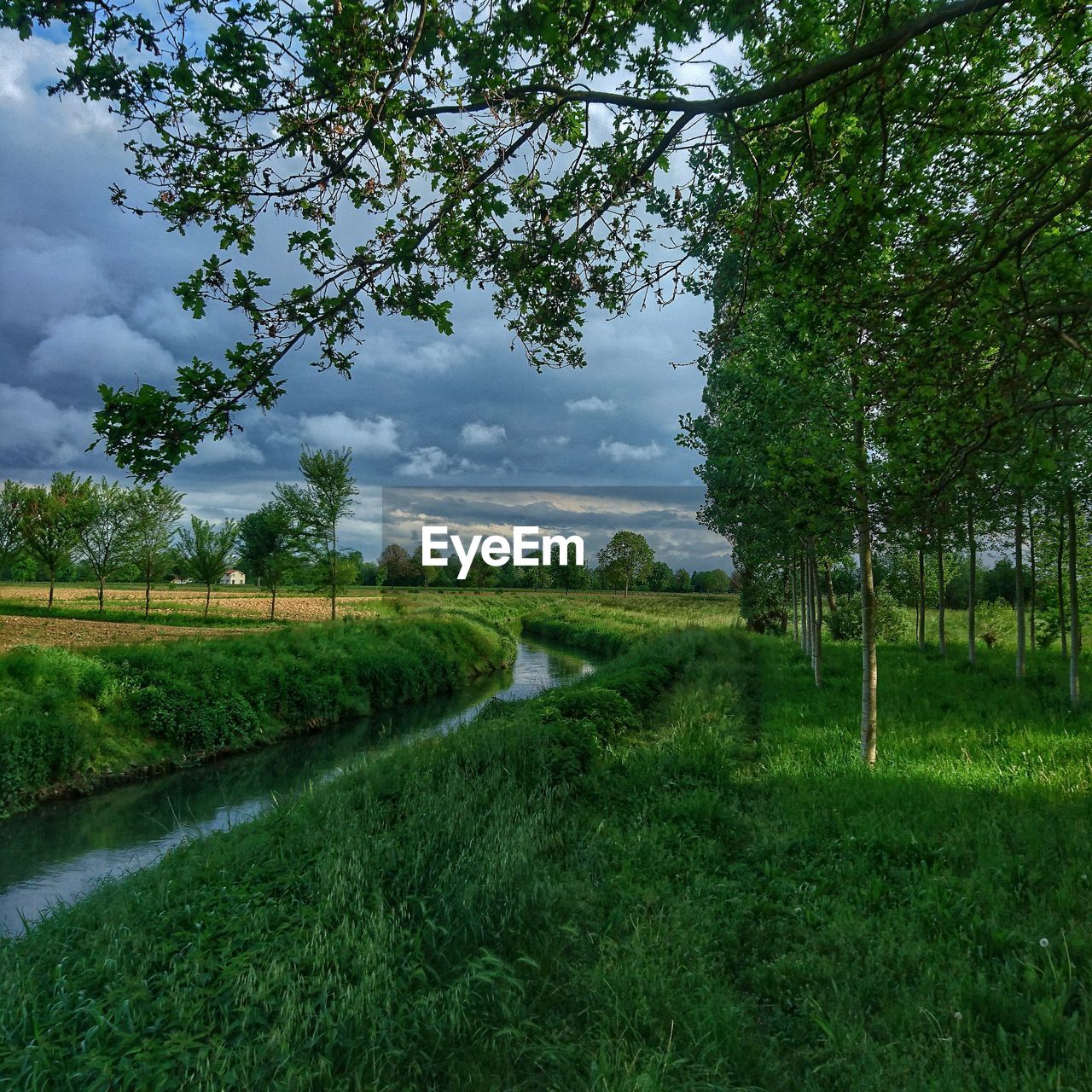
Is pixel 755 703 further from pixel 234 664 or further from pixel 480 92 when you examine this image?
pixel 234 664

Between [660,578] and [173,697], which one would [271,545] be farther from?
[660,578]

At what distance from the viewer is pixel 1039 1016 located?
3795 millimetres

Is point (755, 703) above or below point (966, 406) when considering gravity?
below

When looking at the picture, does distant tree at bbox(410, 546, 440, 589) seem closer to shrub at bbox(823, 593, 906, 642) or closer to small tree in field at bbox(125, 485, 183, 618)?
small tree in field at bbox(125, 485, 183, 618)

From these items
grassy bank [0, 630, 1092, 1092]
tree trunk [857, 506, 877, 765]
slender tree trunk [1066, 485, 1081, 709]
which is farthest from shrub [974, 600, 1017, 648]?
grassy bank [0, 630, 1092, 1092]

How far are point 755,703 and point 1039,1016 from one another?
1101cm

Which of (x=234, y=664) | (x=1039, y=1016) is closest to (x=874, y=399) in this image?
(x=1039, y=1016)

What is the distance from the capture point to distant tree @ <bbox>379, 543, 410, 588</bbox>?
8362 cm

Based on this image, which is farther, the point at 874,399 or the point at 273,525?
the point at 273,525

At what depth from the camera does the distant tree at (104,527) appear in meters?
29.4

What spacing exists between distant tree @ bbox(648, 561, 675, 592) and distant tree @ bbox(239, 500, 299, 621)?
44.6 meters

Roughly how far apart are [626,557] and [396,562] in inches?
1307

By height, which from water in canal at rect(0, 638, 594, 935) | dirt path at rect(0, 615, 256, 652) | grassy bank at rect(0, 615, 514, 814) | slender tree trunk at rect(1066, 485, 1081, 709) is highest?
slender tree trunk at rect(1066, 485, 1081, 709)

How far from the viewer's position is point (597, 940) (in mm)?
4984
